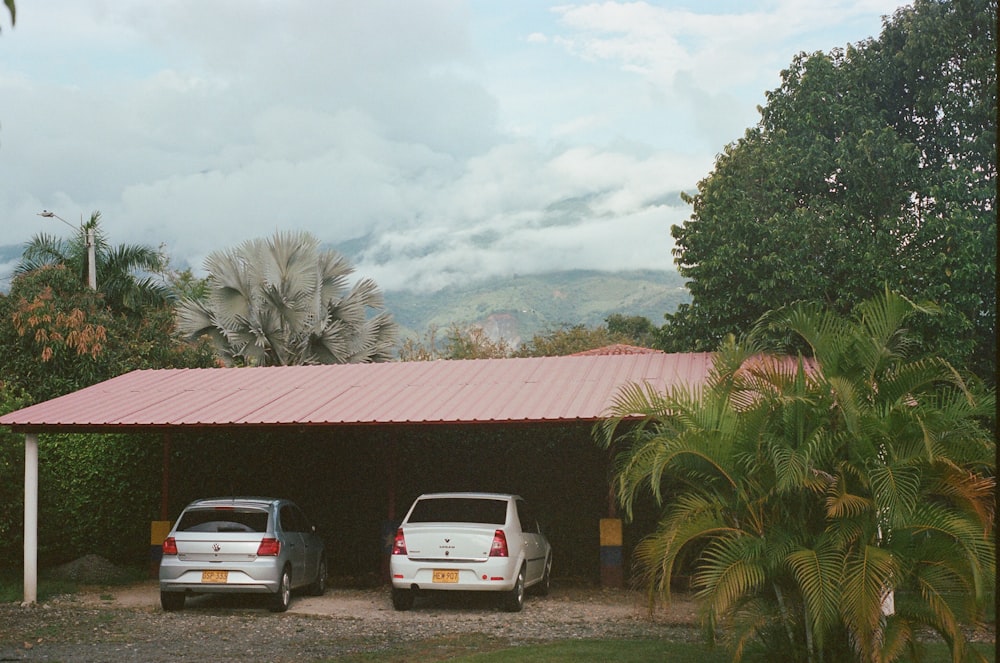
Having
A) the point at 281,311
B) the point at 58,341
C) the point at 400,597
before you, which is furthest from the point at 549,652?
the point at 281,311

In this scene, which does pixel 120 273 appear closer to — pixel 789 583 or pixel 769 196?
pixel 769 196

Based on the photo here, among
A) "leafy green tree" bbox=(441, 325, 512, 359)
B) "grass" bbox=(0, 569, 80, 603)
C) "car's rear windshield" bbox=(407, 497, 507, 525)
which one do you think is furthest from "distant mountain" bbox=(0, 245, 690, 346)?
"car's rear windshield" bbox=(407, 497, 507, 525)

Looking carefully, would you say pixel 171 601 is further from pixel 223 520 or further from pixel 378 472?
pixel 378 472

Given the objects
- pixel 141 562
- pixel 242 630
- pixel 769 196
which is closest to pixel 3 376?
pixel 141 562

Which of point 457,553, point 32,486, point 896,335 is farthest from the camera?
point 32,486

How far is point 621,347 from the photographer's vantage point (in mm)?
31641

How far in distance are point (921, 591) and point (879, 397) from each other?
63.8 inches

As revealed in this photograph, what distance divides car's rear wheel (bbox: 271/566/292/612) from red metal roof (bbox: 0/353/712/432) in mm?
2195

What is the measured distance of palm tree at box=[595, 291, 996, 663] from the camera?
8.20m

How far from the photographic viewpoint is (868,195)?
21.2m

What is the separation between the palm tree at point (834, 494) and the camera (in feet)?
26.9

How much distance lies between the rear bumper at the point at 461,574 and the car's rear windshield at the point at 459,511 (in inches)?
25.0

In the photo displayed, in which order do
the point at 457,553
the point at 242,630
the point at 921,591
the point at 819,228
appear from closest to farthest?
the point at 921,591
the point at 242,630
the point at 457,553
the point at 819,228

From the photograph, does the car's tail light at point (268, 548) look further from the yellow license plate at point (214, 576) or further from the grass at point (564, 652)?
the grass at point (564, 652)
